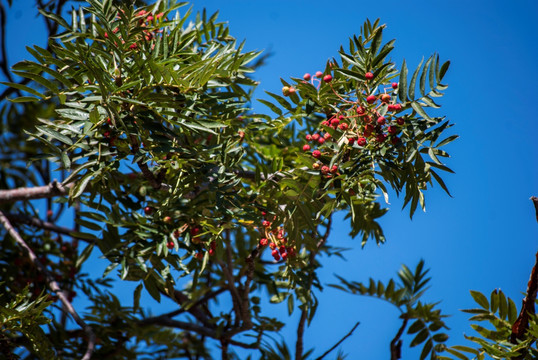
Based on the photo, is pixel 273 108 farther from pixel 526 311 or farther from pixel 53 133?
pixel 526 311

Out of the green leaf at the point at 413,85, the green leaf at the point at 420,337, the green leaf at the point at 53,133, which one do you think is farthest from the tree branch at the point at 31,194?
the green leaf at the point at 420,337

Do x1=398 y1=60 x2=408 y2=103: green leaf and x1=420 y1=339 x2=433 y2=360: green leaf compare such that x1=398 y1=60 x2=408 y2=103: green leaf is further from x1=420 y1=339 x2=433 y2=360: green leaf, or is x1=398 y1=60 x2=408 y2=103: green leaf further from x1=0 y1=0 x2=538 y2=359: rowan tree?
x1=420 y1=339 x2=433 y2=360: green leaf

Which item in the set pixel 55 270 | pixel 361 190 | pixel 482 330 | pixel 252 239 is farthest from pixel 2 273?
pixel 482 330

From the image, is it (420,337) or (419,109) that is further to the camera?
(420,337)

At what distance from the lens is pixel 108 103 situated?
1.58 meters

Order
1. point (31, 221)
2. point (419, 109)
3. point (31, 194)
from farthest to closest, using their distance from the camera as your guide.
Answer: point (31, 221), point (31, 194), point (419, 109)

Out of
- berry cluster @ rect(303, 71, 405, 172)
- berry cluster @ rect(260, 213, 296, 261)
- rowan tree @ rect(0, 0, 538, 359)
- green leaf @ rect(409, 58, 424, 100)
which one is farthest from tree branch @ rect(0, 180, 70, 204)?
green leaf @ rect(409, 58, 424, 100)

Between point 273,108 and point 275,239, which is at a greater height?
point 273,108

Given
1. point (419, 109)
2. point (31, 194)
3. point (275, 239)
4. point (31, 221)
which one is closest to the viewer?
point (419, 109)

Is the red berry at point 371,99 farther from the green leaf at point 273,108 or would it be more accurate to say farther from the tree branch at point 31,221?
the tree branch at point 31,221

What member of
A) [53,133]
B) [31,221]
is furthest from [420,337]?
[31,221]

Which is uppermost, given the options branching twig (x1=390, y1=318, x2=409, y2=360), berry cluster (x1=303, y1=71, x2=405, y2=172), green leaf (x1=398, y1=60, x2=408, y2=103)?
green leaf (x1=398, y1=60, x2=408, y2=103)

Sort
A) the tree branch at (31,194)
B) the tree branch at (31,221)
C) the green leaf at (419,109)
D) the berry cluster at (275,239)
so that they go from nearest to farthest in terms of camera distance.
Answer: the green leaf at (419,109)
the berry cluster at (275,239)
the tree branch at (31,194)
the tree branch at (31,221)

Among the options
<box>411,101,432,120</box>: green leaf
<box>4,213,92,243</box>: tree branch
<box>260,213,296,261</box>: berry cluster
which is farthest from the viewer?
<box>4,213,92,243</box>: tree branch
